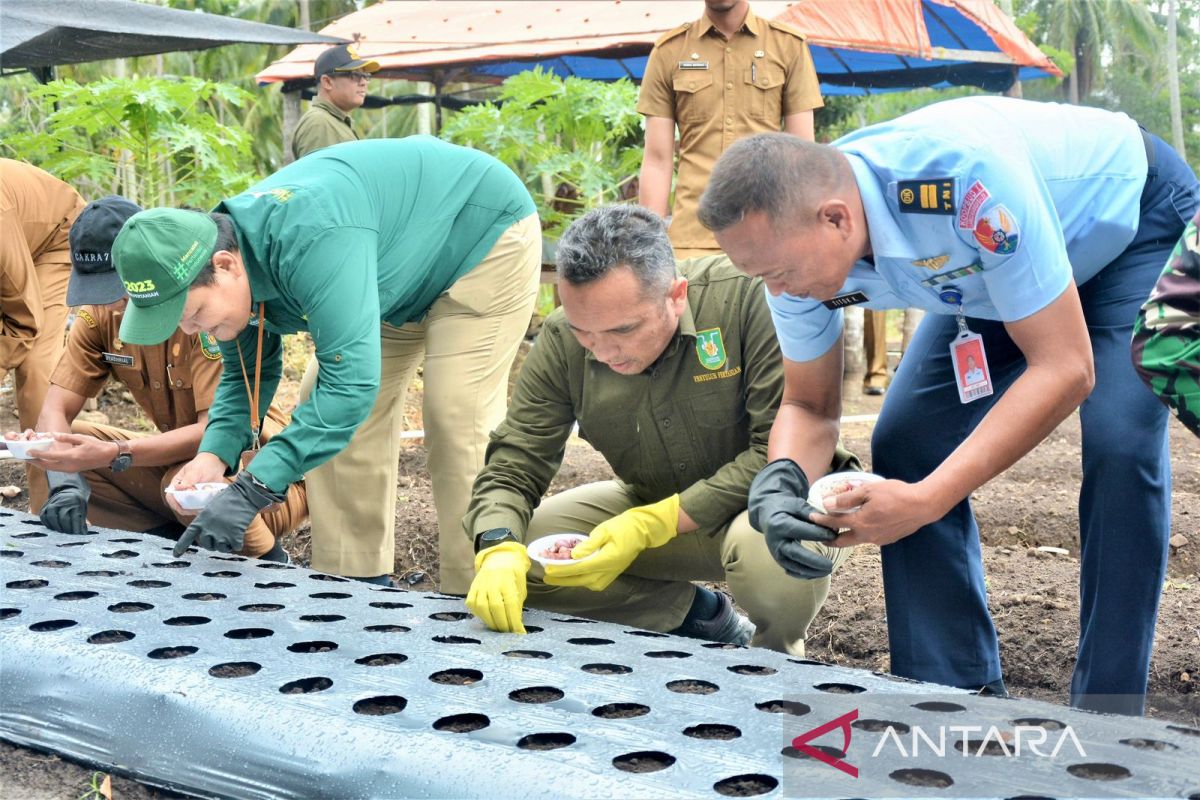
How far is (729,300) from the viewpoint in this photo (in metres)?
2.54

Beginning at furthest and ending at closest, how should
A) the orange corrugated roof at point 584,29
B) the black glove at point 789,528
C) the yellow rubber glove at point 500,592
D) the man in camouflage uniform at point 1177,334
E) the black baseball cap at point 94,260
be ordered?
the orange corrugated roof at point 584,29 → the black baseball cap at point 94,260 → the yellow rubber glove at point 500,592 → the black glove at point 789,528 → the man in camouflage uniform at point 1177,334

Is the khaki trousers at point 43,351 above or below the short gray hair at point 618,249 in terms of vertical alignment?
below

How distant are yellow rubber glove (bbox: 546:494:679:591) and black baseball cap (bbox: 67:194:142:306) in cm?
139

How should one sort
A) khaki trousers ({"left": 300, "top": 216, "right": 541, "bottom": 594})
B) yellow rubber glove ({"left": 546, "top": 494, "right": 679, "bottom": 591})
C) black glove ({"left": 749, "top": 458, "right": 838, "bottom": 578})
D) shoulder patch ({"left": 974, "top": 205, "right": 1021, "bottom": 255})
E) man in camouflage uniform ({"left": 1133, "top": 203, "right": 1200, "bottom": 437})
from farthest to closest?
khaki trousers ({"left": 300, "top": 216, "right": 541, "bottom": 594}), yellow rubber glove ({"left": 546, "top": 494, "right": 679, "bottom": 591}), black glove ({"left": 749, "top": 458, "right": 838, "bottom": 578}), shoulder patch ({"left": 974, "top": 205, "right": 1021, "bottom": 255}), man in camouflage uniform ({"left": 1133, "top": 203, "right": 1200, "bottom": 437})

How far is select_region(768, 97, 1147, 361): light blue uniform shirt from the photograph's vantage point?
183 cm

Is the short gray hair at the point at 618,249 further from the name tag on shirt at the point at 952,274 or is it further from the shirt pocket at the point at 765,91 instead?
the shirt pocket at the point at 765,91

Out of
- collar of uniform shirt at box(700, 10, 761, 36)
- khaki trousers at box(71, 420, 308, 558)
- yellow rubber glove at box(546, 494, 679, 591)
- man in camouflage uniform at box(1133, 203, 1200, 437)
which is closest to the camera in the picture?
man in camouflage uniform at box(1133, 203, 1200, 437)

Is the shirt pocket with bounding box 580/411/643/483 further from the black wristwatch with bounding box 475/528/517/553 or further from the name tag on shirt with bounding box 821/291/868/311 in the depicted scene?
the name tag on shirt with bounding box 821/291/868/311

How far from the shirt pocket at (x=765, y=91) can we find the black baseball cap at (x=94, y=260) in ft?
6.55

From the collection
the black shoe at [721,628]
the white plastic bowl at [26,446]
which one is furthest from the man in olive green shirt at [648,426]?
the white plastic bowl at [26,446]

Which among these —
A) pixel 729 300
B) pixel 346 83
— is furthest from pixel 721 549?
pixel 346 83

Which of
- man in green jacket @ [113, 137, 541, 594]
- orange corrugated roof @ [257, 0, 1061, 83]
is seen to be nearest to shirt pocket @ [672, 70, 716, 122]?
man in green jacket @ [113, 137, 541, 594]

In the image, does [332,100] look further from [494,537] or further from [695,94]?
[494,537]

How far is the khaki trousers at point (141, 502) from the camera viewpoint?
343 centimetres
